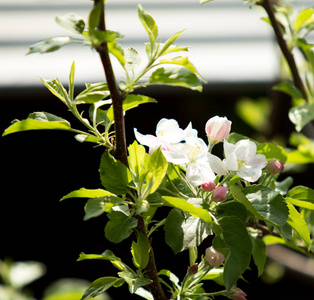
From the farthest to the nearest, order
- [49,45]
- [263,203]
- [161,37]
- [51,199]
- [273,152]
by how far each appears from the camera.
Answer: [161,37], [51,199], [273,152], [263,203], [49,45]

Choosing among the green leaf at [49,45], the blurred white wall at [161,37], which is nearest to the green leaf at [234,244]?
the green leaf at [49,45]

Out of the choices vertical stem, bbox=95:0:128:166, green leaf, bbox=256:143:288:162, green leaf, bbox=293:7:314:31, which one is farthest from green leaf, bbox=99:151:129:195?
green leaf, bbox=293:7:314:31

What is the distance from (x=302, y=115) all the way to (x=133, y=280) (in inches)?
16.3

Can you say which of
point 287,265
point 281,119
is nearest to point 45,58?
point 281,119

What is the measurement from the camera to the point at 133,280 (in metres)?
0.53

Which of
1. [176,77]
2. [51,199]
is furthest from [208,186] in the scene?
[51,199]

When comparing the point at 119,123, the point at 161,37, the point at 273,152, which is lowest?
the point at 161,37

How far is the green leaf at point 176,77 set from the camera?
464 mm

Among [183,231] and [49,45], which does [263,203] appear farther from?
[49,45]

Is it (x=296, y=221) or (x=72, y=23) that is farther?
(x=296, y=221)

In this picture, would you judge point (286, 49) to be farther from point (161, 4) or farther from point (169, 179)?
point (161, 4)

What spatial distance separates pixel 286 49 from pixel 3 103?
5.17ft

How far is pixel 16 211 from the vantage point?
2115 mm

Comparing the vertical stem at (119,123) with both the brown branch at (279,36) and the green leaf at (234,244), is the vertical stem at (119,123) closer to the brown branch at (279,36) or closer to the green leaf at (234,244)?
the green leaf at (234,244)
